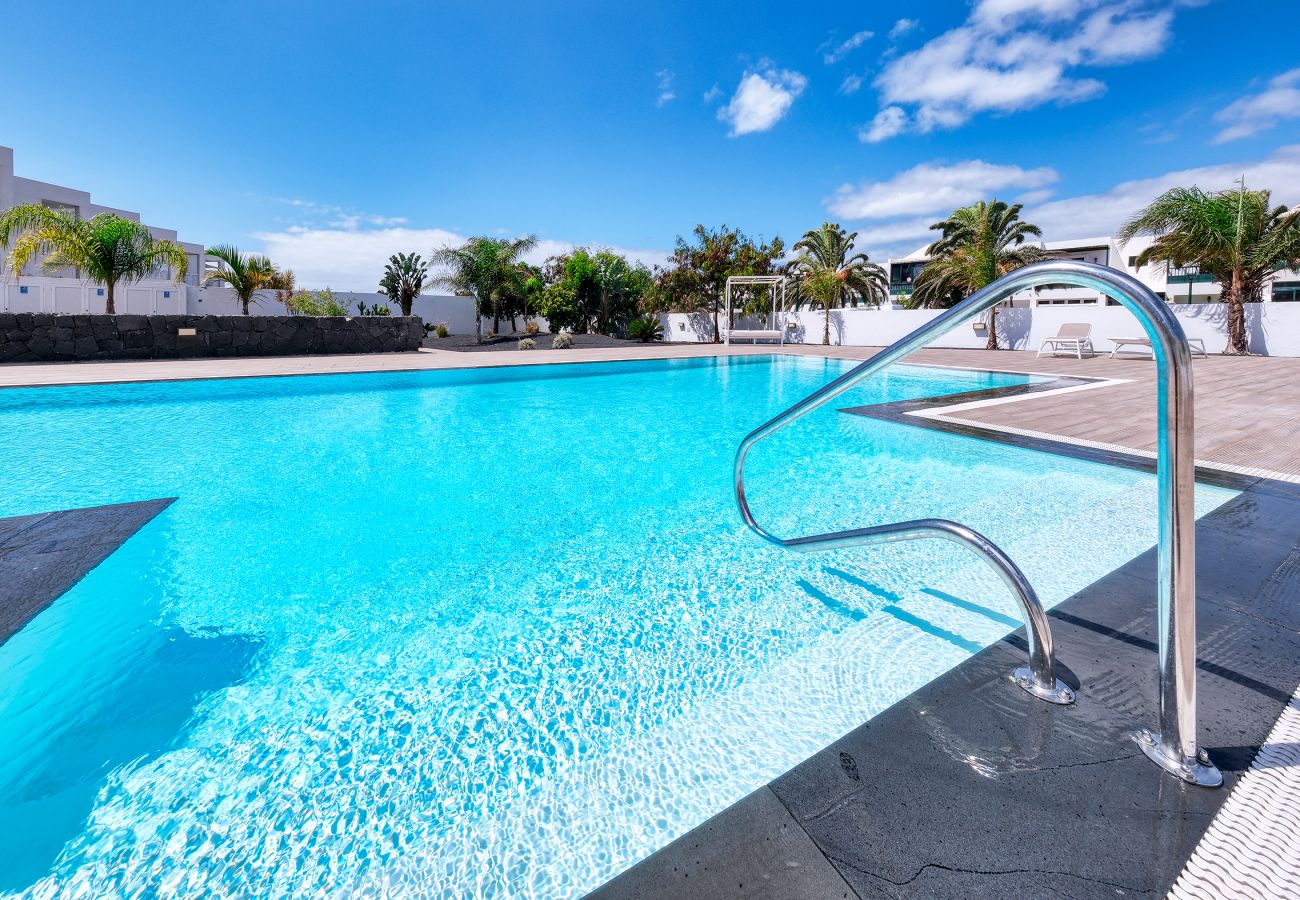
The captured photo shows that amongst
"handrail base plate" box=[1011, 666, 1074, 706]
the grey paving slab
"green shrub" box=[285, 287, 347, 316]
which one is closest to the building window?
"handrail base plate" box=[1011, 666, 1074, 706]

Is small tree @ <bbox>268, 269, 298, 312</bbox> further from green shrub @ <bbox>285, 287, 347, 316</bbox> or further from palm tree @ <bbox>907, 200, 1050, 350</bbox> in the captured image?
palm tree @ <bbox>907, 200, 1050, 350</bbox>

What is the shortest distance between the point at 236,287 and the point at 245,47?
6.95 m

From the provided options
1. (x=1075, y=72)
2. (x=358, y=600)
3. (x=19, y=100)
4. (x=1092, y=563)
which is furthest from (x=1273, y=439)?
(x=19, y=100)

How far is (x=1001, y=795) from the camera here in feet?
4.30

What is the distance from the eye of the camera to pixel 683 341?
90.7ft

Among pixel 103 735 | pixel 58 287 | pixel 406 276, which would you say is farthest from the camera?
pixel 406 276

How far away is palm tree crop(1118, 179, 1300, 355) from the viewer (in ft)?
47.8

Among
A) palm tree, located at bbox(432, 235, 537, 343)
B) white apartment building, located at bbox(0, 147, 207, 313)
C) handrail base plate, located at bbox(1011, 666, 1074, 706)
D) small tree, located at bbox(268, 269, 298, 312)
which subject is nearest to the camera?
handrail base plate, located at bbox(1011, 666, 1074, 706)

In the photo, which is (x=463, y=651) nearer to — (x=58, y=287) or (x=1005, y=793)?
(x=1005, y=793)

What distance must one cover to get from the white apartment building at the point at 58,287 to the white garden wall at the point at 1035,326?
23.3 m

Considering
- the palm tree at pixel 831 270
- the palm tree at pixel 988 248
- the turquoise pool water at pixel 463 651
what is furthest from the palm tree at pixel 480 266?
the turquoise pool water at pixel 463 651

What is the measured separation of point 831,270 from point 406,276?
751 inches

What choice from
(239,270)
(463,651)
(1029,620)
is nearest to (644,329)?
(239,270)

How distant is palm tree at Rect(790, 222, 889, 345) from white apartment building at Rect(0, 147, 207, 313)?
25.2 m
